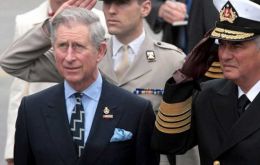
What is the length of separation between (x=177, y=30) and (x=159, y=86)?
2.39 m

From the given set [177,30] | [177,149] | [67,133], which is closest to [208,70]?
[177,149]

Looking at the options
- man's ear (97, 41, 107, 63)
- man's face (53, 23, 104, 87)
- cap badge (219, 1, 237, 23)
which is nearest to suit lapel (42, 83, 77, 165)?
man's face (53, 23, 104, 87)

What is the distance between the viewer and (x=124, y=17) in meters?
4.84

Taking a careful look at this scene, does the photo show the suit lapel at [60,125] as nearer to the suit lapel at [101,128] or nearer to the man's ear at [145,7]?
the suit lapel at [101,128]

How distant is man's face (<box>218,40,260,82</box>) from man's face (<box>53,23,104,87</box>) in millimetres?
645

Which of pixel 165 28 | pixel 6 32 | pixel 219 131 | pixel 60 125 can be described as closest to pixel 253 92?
pixel 219 131

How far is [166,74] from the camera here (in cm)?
482

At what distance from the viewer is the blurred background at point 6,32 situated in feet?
28.0

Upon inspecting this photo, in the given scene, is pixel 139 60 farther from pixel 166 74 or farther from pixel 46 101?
pixel 46 101

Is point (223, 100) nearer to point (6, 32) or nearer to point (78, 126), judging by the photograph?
point (78, 126)

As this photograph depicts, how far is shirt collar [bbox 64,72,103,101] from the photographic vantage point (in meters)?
4.04

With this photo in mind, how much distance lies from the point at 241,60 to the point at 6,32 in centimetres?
805

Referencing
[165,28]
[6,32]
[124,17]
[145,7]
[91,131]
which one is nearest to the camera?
[91,131]

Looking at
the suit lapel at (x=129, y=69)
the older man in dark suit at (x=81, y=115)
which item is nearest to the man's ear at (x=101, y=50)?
the older man in dark suit at (x=81, y=115)
